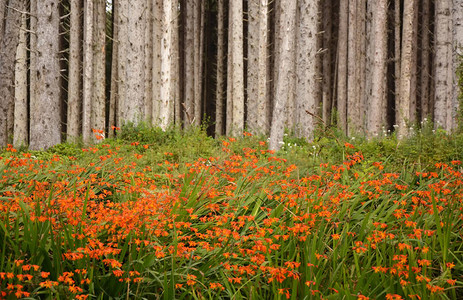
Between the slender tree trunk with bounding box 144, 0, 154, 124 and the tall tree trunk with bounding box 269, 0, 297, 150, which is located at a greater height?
the slender tree trunk with bounding box 144, 0, 154, 124

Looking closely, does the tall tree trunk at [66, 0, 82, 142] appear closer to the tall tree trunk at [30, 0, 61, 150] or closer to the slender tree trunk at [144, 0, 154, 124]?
the slender tree trunk at [144, 0, 154, 124]

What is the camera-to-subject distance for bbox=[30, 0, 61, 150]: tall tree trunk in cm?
1099

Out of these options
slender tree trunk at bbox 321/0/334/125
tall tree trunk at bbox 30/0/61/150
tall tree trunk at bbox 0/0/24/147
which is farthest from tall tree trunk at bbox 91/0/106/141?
slender tree trunk at bbox 321/0/334/125

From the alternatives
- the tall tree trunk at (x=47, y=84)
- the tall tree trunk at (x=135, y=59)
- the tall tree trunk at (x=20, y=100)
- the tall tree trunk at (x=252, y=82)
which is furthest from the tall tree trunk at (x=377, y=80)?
the tall tree trunk at (x=20, y=100)

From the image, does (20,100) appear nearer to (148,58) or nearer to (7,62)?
(7,62)

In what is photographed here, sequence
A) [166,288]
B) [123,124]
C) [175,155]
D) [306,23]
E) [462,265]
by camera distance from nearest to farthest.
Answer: [166,288] < [462,265] < [175,155] < [123,124] < [306,23]

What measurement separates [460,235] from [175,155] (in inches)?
225

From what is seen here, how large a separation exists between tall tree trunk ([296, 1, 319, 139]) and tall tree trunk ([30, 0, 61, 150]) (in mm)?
6404

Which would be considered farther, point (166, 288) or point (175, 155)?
point (175, 155)

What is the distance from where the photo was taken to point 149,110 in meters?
17.2

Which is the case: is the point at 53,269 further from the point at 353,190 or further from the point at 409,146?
the point at 409,146

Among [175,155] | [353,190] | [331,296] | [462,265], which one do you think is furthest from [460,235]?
[175,155]

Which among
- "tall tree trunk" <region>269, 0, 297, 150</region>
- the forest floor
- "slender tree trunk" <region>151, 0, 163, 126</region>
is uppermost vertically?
"slender tree trunk" <region>151, 0, 163, 126</region>

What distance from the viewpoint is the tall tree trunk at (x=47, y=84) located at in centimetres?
1099
